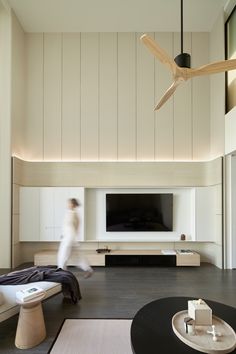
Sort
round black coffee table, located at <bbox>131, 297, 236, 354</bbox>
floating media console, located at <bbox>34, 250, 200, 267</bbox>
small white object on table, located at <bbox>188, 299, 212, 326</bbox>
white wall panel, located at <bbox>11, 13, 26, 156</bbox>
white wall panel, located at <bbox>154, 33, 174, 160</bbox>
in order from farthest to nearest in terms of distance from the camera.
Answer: white wall panel, located at <bbox>154, 33, 174, 160</bbox>
white wall panel, located at <bbox>11, 13, 26, 156</bbox>
floating media console, located at <bbox>34, 250, 200, 267</bbox>
small white object on table, located at <bbox>188, 299, 212, 326</bbox>
round black coffee table, located at <bbox>131, 297, 236, 354</bbox>

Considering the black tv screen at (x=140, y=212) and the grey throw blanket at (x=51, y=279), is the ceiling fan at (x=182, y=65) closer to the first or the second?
the grey throw blanket at (x=51, y=279)

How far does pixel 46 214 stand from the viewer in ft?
18.2

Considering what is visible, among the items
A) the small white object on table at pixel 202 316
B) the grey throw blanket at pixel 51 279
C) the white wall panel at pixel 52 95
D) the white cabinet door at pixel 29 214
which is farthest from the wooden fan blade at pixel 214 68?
the white cabinet door at pixel 29 214

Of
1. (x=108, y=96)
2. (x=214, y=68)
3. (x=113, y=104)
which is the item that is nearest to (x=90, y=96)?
(x=108, y=96)

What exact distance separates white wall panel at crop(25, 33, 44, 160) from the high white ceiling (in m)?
0.36

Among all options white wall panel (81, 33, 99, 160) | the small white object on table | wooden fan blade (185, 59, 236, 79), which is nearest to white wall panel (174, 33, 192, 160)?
white wall panel (81, 33, 99, 160)

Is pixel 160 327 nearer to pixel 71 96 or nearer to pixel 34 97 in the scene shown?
pixel 71 96

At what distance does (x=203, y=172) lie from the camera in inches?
225

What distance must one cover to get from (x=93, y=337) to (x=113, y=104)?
4717mm

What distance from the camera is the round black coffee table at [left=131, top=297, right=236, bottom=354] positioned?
1.77 metres

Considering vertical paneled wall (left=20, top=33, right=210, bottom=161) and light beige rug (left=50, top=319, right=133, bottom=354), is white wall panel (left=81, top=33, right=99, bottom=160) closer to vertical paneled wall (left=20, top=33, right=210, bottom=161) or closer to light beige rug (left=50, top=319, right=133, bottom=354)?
vertical paneled wall (left=20, top=33, right=210, bottom=161)

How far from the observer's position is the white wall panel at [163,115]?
588cm

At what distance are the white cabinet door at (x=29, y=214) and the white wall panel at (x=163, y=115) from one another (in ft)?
9.63

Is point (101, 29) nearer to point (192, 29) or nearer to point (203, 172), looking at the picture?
point (192, 29)
